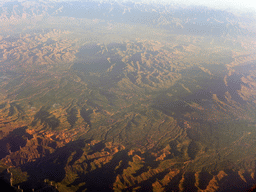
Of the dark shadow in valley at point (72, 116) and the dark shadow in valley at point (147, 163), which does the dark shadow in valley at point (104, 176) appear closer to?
the dark shadow in valley at point (147, 163)

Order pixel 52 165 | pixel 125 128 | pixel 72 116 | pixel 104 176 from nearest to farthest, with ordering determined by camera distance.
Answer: pixel 104 176
pixel 52 165
pixel 125 128
pixel 72 116

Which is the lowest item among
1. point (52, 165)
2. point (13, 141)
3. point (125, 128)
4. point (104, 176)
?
point (125, 128)

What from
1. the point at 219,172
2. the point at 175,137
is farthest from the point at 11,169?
the point at 219,172

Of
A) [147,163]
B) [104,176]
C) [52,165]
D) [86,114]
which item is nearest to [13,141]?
[52,165]

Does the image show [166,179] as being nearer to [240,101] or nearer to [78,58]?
[240,101]

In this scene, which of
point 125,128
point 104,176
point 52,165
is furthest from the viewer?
point 125,128

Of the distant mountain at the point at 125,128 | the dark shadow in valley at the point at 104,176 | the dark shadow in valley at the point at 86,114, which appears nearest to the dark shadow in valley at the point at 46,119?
the distant mountain at the point at 125,128

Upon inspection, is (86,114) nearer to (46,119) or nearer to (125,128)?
(46,119)

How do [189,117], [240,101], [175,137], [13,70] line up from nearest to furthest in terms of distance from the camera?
[175,137] < [189,117] < [240,101] < [13,70]

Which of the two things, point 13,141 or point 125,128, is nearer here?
point 13,141

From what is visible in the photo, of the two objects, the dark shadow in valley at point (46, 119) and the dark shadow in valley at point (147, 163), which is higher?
the dark shadow in valley at point (46, 119)

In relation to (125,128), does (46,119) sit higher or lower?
higher
